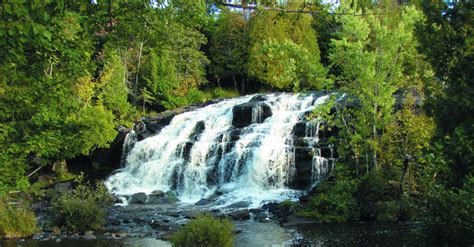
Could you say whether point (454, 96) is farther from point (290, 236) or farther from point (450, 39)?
point (290, 236)

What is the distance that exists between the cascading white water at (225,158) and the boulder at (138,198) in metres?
1.68

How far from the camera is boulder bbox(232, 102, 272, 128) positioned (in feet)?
95.0

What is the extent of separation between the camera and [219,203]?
2147 cm

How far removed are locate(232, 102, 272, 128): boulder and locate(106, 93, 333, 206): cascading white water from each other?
68mm

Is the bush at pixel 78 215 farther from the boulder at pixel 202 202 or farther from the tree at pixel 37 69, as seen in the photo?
the tree at pixel 37 69

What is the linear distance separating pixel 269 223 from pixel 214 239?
22.5 ft

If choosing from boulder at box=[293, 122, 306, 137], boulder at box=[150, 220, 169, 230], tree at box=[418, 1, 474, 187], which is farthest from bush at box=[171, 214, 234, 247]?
boulder at box=[293, 122, 306, 137]

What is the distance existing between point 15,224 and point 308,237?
940 cm

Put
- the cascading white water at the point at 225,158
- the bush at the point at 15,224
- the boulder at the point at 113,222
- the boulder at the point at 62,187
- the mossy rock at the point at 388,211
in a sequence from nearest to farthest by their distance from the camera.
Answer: the bush at the point at 15,224
the mossy rock at the point at 388,211
the boulder at the point at 113,222
the cascading white water at the point at 225,158
the boulder at the point at 62,187

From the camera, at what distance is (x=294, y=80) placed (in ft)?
69.8

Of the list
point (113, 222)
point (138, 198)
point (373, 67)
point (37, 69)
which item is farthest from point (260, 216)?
point (37, 69)

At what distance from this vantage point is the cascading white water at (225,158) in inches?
916

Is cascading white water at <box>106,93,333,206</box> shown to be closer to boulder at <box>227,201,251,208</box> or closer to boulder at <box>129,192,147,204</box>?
boulder at <box>227,201,251,208</box>

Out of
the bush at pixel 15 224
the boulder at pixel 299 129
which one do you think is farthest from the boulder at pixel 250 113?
the bush at pixel 15 224
